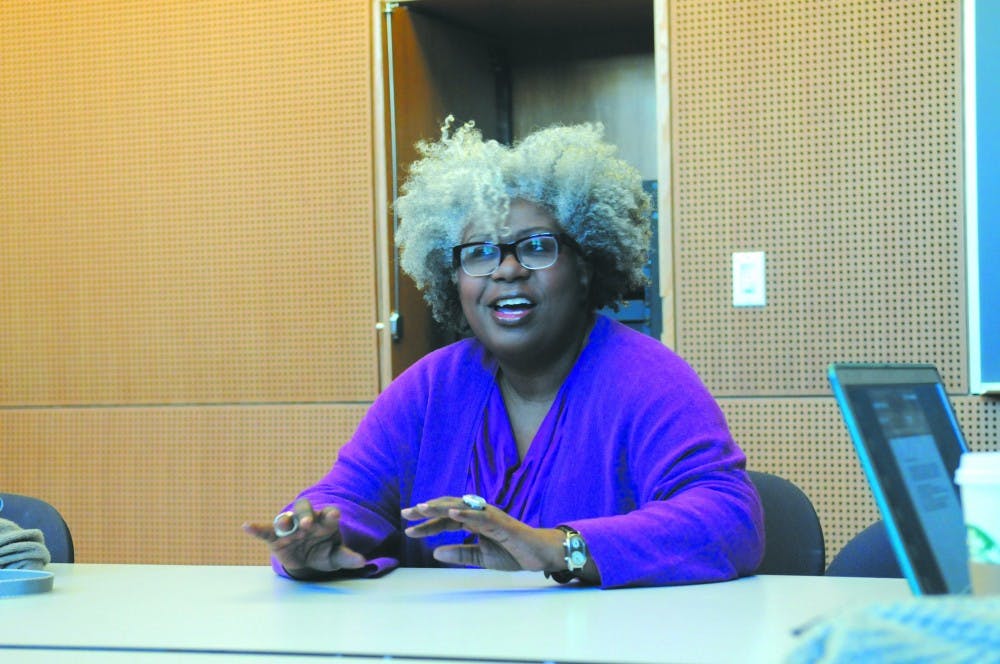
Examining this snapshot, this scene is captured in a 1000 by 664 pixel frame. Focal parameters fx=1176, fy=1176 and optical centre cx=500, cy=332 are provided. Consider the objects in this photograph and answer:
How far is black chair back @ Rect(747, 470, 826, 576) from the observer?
2000mm

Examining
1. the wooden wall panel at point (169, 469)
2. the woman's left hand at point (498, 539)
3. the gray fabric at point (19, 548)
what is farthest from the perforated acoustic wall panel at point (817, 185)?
the gray fabric at point (19, 548)

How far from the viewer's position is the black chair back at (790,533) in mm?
Answer: 2000

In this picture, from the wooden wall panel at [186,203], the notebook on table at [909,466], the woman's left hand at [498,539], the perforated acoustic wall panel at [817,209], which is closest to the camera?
the notebook on table at [909,466]

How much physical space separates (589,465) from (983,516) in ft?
3.80

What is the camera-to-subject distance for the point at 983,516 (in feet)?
2.73

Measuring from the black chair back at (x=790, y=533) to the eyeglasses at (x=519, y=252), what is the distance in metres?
0.57

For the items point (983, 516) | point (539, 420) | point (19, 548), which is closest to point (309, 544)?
point (19, 548)

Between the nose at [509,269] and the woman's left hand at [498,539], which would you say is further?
the nose at [509,269]

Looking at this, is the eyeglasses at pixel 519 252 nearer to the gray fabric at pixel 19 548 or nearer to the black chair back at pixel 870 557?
the black chair back at pixel 870 557

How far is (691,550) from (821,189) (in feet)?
Answer: 6.11

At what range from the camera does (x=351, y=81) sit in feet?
12.0

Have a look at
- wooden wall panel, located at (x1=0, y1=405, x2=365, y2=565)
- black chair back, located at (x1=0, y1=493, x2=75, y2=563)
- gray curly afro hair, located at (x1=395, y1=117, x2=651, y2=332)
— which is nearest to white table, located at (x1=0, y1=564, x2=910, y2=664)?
black chair back, located at (x1=0, y1=493, x2=75, y2=563)

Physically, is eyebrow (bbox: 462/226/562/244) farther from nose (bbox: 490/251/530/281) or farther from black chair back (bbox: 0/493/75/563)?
black chair back (bbox: 0/493/75/563)

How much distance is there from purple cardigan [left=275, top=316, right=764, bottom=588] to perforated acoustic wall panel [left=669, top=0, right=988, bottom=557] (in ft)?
4.02
